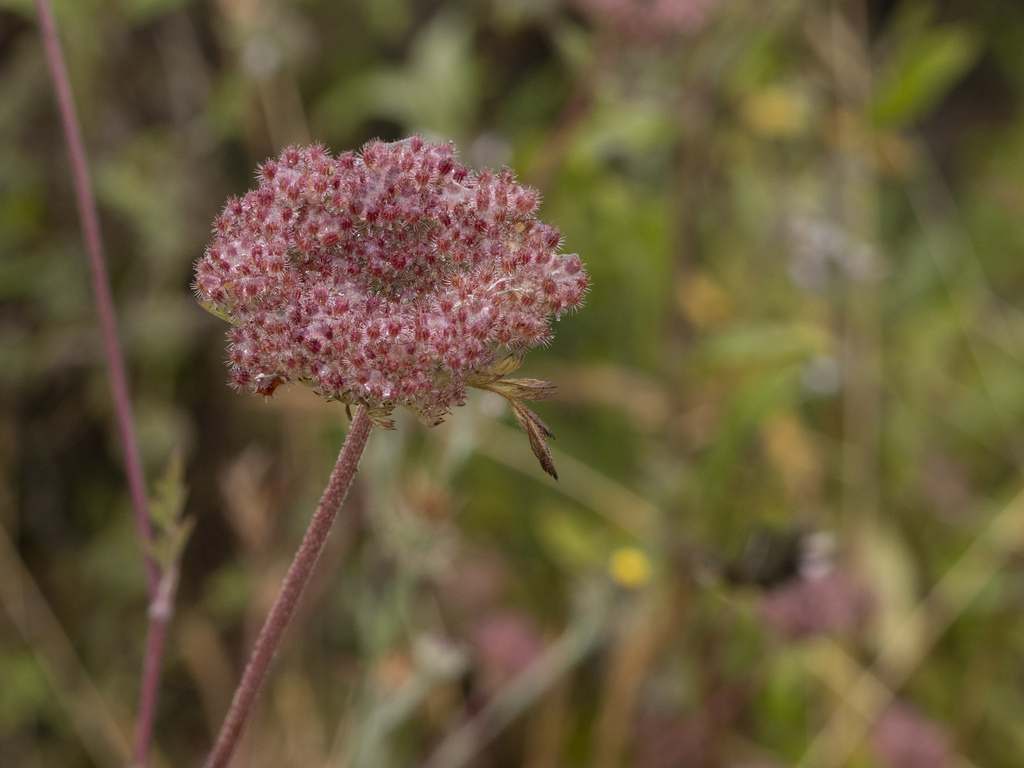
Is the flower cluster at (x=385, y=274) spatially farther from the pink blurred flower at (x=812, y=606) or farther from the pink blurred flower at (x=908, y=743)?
the pink blurred flower at (x=908, y=743)

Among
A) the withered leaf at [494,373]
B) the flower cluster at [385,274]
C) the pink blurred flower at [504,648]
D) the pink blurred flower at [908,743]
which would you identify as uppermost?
the flower cluster at [385,274]

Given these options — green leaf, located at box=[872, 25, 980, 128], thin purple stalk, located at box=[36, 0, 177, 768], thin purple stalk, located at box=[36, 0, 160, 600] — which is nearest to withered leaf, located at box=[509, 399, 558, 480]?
thin purple stalk, located at box=[36, 0, 177, 768]

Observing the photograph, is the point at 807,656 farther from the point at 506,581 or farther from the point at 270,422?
the point at 270,422

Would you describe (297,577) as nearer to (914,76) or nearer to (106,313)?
(106,313)

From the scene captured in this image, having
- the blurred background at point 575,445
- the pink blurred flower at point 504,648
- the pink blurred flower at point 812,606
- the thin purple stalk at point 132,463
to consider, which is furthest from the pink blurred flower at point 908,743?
the thin purple stalk at point 132,463

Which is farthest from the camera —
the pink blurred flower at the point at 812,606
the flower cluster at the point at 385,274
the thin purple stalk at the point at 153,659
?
the pink blurred flower at the point at 812,606

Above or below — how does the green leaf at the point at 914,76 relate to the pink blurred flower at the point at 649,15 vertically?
below

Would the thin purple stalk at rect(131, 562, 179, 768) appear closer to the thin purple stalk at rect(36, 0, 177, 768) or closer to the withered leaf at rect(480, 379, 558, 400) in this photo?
the thin purple stalk at rect(36, 0, 177, 768)

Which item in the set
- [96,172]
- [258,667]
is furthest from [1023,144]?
[258,667]
